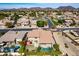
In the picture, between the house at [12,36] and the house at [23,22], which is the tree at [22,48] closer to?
the house at [12,36]

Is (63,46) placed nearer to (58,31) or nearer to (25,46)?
(58,31)

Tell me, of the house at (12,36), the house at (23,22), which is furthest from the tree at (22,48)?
the house at (23,22)

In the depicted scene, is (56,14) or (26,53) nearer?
(26,53)

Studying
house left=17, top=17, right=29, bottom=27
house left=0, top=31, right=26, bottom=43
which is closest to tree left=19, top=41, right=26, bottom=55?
house left=0, top=31, right=26, bottom=43

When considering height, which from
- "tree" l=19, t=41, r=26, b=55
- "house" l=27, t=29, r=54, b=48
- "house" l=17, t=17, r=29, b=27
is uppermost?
"house" l=17, t=17, r=29, b=27

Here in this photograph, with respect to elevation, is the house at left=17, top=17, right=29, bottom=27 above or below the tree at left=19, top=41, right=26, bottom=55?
above

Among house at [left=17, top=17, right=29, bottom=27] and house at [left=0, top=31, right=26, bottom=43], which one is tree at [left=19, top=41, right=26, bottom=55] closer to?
house at [left=0, top=31, right=26, bottom=43]

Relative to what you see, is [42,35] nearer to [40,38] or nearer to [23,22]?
[40,38]

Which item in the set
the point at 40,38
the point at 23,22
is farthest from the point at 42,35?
the point at 23,22

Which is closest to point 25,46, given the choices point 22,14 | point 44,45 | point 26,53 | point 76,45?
point 26,53
